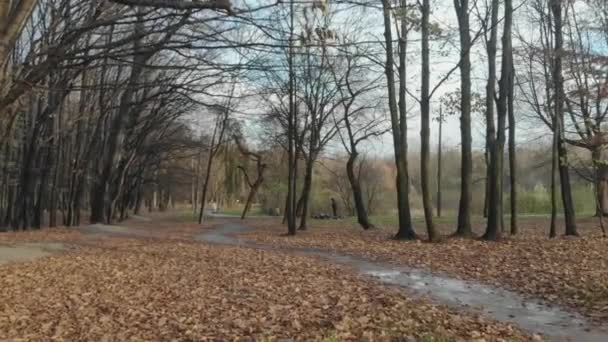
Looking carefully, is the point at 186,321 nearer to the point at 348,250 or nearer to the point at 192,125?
the point at 348,250

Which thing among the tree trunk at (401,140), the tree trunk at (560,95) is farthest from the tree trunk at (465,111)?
the tree trunk at (560,95)

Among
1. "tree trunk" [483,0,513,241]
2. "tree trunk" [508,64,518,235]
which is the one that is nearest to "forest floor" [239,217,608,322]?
"tree trunk" [483,0,513,241]

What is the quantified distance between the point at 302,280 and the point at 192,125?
1559 inches

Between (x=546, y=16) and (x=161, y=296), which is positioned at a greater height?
(x=546, y=16)

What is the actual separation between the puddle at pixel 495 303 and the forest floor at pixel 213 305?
18.3 inches

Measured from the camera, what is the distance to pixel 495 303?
29.4 ft

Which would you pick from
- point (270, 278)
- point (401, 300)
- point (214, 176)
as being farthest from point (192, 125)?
point (401, 300)

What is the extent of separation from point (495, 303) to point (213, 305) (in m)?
4.41

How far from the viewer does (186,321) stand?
760cm

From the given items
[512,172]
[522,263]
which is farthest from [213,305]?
[512,172]

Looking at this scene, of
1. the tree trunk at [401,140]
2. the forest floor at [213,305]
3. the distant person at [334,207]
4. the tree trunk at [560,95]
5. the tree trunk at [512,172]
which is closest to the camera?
the forest floor at [213,305]

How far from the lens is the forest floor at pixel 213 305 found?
6.88m

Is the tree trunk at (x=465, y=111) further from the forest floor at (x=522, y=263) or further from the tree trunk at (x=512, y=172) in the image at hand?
the tree trunk at (x=512, y=172)

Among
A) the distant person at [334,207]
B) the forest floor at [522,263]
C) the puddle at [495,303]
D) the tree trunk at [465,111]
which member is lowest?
the puddle at [495,303]
